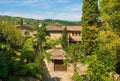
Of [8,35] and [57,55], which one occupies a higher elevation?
[8,35]

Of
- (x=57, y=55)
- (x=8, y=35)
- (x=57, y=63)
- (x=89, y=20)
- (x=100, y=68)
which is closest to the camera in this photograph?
(x=100, y=68)

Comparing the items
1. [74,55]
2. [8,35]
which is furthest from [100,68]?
[8,35]

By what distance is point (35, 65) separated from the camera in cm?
3092

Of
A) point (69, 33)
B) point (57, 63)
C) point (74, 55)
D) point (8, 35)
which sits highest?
point (8, 35)

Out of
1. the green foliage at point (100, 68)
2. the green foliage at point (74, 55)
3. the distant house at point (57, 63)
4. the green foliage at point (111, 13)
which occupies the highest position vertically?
the green foliage at point (111, 13)

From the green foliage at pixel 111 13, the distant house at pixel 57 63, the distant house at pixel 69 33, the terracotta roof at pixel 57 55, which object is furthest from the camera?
the distant house at pixel 69 33

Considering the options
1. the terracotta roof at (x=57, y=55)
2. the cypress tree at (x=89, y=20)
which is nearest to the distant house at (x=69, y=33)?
the cypress tree at (x=89, y=20)

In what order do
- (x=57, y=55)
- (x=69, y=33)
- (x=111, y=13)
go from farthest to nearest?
(x=69, y=33) → (x=57, y=55) → (x=111, y=13)

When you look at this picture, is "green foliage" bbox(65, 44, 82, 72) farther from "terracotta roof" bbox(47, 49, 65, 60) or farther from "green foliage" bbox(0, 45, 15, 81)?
"green foliage" bbox(0, 45, 15, 81)

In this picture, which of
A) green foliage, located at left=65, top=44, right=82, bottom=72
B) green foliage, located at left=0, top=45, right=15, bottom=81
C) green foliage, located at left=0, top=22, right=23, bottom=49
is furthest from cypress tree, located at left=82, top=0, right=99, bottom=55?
green foliage, located at left=0, top=45, right=15, bottom=81

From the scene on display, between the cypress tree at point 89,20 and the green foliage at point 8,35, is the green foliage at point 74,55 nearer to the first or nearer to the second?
the cypress tree at point 89,20

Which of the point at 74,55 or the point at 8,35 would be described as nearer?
the point at 74,55

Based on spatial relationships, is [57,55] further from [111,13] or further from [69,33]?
[69,33]

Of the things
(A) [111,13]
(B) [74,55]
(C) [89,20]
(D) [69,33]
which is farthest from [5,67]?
(D) [69,33]
